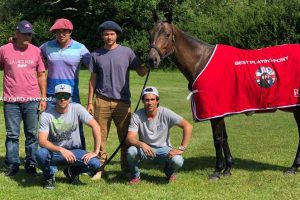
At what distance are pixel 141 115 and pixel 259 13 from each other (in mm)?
25998

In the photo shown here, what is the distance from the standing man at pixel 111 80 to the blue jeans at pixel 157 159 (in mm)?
438

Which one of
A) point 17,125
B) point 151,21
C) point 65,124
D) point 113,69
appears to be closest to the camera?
point 65,124

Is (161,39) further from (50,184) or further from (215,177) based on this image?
(50,184)

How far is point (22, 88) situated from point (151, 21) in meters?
30.4

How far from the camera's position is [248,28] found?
30078mm

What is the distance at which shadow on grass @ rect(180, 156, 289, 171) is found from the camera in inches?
274

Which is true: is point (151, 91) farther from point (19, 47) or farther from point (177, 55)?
point (19, 47)

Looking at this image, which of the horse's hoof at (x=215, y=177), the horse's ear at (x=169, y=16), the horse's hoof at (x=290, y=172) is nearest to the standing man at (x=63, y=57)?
the horse's ear at (x=169, y=16)

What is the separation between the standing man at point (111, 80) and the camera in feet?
20.1

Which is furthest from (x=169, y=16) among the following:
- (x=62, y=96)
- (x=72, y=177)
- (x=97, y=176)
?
(x=72, y=177)

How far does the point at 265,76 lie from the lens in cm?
641

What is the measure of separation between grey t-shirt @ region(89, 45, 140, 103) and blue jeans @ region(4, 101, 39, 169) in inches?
38.3

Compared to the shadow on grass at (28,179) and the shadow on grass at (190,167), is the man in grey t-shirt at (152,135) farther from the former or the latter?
Result: the shadow on grass at (28,179)

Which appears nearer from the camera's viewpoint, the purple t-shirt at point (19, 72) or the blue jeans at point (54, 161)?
the blue jeans at point (54, 161)
